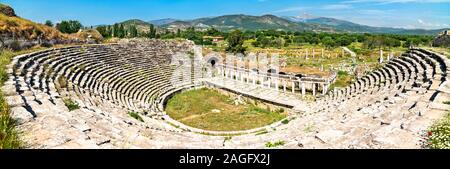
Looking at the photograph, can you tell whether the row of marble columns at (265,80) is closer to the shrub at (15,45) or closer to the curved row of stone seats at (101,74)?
the curved row of stone seats at (101,74)

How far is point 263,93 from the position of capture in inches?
1102

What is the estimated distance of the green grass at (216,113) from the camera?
20.6 meters

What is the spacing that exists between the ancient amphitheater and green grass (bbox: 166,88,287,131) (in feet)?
3.47

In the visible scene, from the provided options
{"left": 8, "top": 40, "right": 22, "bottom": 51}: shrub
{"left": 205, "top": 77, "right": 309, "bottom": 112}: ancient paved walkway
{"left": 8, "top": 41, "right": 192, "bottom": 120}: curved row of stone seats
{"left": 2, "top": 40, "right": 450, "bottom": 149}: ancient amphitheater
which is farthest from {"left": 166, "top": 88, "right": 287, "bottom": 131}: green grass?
{"left": 8, "top": 40, "right": 22, "bottom": 51}: shrub

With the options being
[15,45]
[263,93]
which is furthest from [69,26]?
[263,93]

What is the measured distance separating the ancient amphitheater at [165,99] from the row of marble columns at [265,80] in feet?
0.32

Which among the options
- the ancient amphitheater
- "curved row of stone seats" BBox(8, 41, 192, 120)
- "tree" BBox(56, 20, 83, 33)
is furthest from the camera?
"tree" BBox(56, 20, 83, 33)

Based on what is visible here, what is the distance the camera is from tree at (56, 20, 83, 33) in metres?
60.7

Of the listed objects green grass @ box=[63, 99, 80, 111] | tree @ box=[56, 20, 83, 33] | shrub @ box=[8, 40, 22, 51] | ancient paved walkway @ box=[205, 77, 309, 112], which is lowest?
ancient paved walkway @ box=[205, 77, 309, 112]

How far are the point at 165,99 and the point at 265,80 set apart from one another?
9.87m

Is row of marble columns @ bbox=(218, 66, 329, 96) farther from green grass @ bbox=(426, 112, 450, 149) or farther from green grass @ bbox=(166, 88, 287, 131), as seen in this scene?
green grass @ bbox=(426, 112, 450, 149)

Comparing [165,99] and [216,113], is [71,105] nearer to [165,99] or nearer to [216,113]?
[216,113]

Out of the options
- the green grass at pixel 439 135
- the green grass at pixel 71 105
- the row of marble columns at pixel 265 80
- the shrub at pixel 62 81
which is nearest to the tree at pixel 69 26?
the row of marble columns at pixel 265 80
